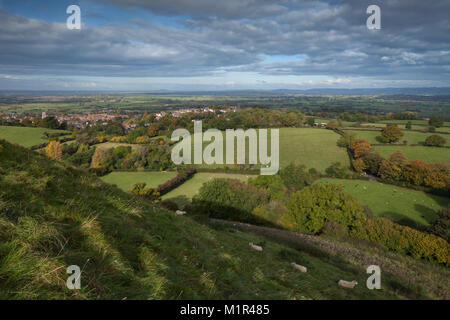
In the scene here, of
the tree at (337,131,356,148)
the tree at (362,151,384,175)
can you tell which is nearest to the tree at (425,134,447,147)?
the tree at (337,131,356,148)

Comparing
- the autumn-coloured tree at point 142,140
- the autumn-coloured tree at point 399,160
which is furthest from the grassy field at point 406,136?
the autumn-coloured tree at point 142,140

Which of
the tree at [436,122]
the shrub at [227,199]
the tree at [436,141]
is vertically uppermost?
the tree at [436,122]

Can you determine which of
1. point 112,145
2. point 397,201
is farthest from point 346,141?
point 112,145

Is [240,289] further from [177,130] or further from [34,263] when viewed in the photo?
[177,130]

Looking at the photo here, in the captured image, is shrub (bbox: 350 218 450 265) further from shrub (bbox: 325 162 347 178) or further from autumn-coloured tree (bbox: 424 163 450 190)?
shrub (bbox: 325 162 347 178)

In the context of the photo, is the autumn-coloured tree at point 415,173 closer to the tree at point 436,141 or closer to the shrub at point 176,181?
the tree at point 436,141
